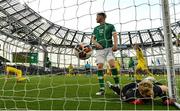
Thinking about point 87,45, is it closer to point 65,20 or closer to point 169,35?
point 65,20

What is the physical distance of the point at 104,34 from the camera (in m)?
7.06

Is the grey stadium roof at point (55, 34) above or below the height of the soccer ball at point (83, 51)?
above

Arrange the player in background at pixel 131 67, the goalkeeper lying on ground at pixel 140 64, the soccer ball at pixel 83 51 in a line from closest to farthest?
the soccer ball at pixel 83 51 → the goalkeeper lying on ground at pixel 140 64 → the player in background at pixel 131 67

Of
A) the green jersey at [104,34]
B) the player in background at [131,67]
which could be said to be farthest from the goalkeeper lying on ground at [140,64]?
the green jersey at [104,34]

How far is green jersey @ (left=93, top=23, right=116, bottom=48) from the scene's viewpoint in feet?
23.1

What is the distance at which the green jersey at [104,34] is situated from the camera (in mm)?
7035

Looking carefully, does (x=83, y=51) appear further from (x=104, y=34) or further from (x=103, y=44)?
(x=104, y=34)

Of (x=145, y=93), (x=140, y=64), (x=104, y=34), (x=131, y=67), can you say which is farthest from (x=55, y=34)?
(x=145, y=93)

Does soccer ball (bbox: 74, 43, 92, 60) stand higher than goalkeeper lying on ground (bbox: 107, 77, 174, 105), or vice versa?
soccer ball (bbox: 74, 43, 92, 60)

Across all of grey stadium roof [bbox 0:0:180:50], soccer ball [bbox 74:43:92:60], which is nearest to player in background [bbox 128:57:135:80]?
grey stadium roof [bbox 0:0:180:50]

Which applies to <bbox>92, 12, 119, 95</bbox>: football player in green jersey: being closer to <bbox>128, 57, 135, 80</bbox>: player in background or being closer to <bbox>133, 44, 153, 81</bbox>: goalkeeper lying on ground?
<bbox>133, 44, 153, 81</bbox>: goalkeeper lying on ground

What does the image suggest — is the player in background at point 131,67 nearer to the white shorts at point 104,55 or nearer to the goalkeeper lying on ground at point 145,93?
the white shorts at point 104,55

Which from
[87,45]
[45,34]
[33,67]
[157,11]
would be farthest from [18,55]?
[157,11]

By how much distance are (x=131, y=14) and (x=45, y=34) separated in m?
5.28
